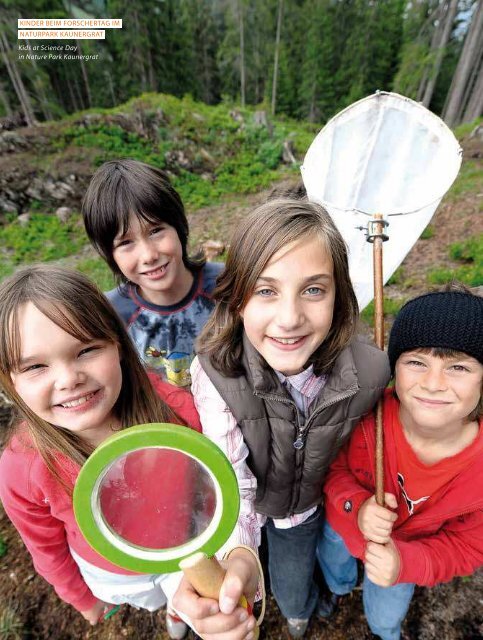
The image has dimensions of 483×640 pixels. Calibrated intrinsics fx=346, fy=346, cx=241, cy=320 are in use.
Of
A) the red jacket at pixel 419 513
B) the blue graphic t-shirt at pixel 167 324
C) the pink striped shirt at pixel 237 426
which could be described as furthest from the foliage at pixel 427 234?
the pink striped shirt at pixel 237 426

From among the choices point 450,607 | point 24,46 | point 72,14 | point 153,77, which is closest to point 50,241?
point 450,607

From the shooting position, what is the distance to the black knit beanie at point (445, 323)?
1256 millimetres

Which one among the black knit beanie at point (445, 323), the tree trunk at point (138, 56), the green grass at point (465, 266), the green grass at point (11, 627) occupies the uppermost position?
the tree trunk at point (138, 56)

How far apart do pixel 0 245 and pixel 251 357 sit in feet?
32.9

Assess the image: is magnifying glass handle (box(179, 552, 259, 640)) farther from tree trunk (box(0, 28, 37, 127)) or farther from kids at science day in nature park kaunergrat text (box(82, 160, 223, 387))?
tree trunk (box(0, 28, 37, 127))

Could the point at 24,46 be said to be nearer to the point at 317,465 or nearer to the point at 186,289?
the point at 186,289


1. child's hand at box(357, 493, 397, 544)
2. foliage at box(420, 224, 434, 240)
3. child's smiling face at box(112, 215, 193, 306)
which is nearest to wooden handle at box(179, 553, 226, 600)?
child's hand at box(357, 493, 397, 544)

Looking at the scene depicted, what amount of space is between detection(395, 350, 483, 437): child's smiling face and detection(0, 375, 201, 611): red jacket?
3.05 feet

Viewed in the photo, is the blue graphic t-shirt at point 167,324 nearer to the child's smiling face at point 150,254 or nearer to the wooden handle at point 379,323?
the child's smiling face at point 150,254

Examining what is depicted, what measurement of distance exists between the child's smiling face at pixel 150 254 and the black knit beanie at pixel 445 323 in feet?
4.33

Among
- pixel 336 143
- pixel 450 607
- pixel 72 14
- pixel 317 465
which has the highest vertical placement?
pixel 72 14

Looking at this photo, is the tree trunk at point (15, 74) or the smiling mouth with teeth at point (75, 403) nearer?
the smiling mouth with teeth at point (75, 403)

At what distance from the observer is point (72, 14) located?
15.4m

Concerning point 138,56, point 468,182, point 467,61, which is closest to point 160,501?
point 468,182
